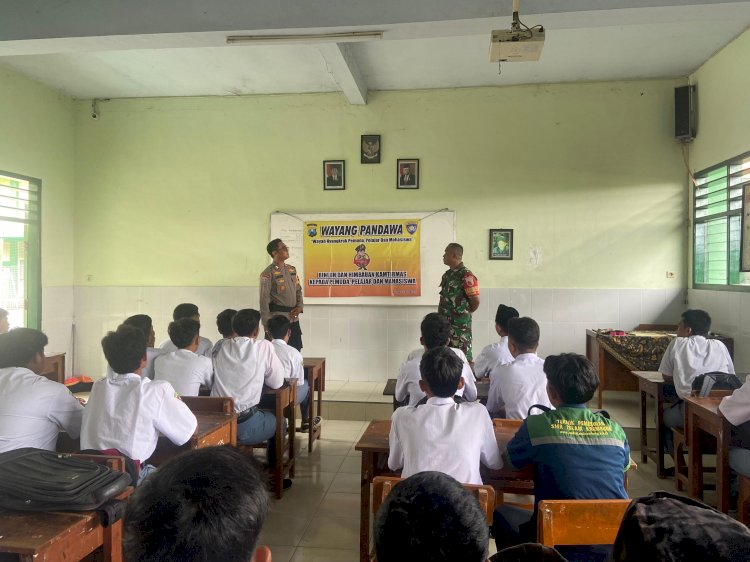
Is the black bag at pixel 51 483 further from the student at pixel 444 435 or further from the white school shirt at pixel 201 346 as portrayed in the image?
the white school shirt at pixel 201 346

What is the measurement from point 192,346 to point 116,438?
112cm

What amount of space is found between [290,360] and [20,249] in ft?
12.1

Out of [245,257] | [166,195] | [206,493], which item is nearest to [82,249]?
[166,195]

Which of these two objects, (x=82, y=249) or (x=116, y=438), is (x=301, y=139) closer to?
(x=82, y=249)

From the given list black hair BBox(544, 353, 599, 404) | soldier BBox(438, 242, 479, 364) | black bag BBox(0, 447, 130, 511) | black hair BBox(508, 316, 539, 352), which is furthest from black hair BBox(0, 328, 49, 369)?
soldier BBox(438, 242, 479, 364)

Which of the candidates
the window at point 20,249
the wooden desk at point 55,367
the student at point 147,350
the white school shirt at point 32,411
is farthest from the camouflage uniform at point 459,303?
the window at point 20,249

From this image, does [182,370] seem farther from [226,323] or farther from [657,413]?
[657,413]

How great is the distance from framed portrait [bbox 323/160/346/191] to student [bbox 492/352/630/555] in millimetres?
4327

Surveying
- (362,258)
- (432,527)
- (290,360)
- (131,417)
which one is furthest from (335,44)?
(432,527)

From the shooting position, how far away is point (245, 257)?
6.11 metres

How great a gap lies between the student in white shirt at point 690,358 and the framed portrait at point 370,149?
346cm

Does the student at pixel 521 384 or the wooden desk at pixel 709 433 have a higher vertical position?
the student at pixel 521 384

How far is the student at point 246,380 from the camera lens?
3.14m

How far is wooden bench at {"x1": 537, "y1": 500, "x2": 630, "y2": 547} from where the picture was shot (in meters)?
1.42
